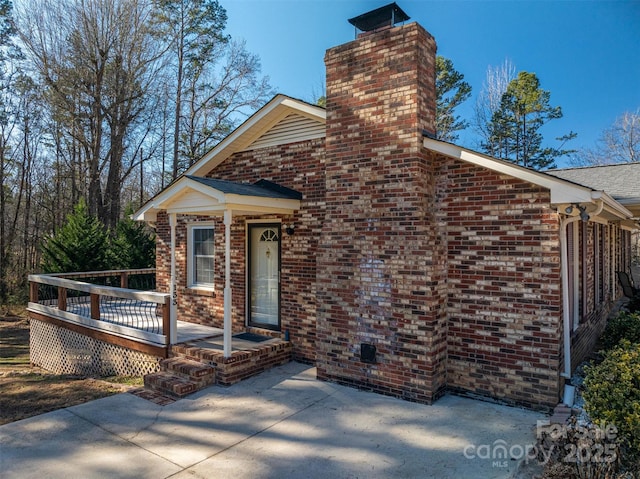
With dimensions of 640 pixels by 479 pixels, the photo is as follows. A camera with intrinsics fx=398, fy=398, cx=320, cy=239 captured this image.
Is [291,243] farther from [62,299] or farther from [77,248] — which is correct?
[77,248]

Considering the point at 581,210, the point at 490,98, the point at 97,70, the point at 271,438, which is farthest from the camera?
the point at 490,98

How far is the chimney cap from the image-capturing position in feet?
19.5

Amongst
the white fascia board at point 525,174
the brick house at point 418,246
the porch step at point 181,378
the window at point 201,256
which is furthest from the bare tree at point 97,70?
the white fascia board at point 525,174

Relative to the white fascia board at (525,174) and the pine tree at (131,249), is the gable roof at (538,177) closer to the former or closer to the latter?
the white fascia board at (525,174)

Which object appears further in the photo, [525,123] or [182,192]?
[525,123]

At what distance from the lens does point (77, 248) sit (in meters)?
15.2

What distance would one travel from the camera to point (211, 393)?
19.0 feet

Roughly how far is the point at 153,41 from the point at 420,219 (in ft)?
66.0

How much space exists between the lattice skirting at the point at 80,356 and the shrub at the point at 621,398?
652 centimetres

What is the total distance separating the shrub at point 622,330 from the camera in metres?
6.83

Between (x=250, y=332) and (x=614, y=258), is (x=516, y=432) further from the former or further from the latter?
(x=614, y=258)

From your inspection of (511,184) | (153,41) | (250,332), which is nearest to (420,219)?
(511,184)

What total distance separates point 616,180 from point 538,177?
7.37 metres

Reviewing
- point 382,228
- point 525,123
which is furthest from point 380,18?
point 525,123
